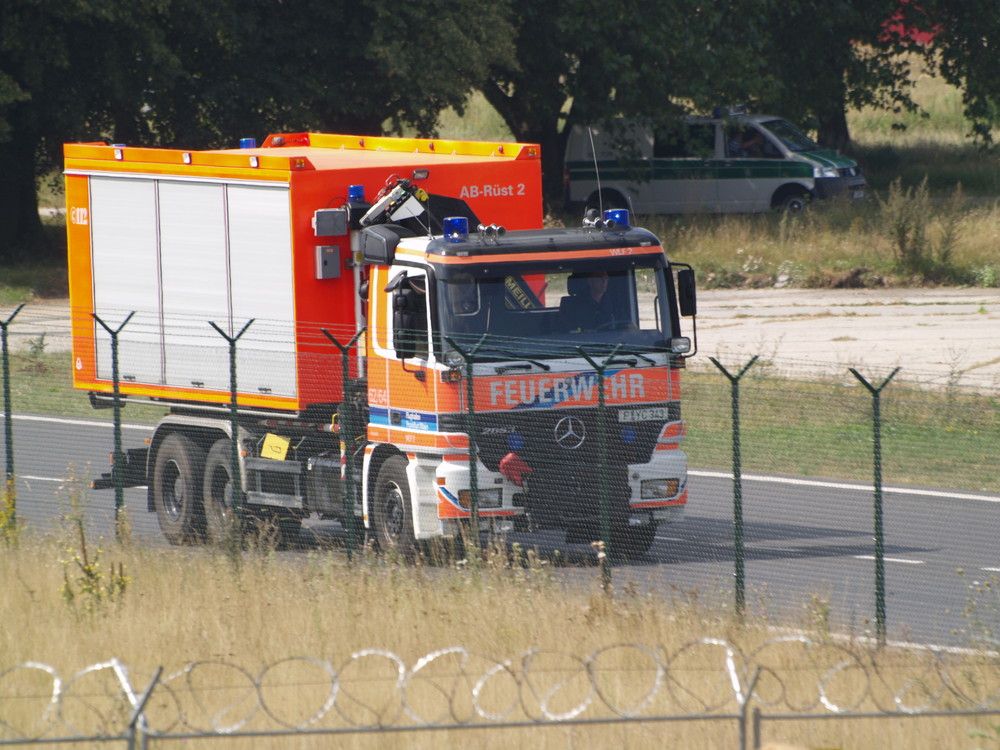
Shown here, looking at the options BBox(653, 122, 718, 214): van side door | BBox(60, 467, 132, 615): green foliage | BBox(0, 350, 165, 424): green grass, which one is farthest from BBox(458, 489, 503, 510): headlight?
BBox(653, 122, 718, 214): van side door

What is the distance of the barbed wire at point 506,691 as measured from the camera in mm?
7422

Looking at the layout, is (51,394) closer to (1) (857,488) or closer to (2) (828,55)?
(1) (857,488)

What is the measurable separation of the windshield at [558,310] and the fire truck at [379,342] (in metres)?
0.02

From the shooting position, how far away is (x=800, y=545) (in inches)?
508

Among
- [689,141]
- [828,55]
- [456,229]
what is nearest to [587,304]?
[456,229]

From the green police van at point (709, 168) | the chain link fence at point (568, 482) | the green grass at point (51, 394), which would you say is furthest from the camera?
the green police van at point (709, 168)

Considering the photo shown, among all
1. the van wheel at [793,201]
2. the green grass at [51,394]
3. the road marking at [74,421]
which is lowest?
the road marking at [74,421]

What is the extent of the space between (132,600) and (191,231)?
4.29m

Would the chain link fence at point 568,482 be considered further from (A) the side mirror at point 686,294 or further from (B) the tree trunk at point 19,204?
(B) the tree trunk at point 19,204

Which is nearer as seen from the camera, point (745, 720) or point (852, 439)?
point (745, 720)

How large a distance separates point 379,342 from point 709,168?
25703 millimetres

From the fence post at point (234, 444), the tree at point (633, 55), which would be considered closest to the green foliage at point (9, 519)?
the fence post at point (234, 444)

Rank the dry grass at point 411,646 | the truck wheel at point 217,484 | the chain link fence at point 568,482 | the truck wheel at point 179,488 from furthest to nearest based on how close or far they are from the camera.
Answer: the truck wheel at point 179,488
the truck wheel at point 217,484
the chain link fence at point 568,482
the dry grass at point 411,646

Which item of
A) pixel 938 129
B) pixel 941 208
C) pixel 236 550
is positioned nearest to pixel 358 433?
pixel 236 550
